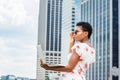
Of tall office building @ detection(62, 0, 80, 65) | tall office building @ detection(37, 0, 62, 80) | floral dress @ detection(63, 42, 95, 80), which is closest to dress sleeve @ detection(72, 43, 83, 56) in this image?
floral dress @ detection(63, 42, 95, 80)

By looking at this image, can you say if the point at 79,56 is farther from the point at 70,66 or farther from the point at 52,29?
the point at 52,29

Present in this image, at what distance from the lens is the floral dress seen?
10.2ft

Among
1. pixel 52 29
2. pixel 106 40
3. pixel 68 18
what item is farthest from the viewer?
pixel 52 29

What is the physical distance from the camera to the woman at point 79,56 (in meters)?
3.07

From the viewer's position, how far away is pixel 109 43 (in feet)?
222

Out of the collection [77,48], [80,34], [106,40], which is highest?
[106,40]

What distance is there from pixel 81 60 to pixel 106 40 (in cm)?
6572

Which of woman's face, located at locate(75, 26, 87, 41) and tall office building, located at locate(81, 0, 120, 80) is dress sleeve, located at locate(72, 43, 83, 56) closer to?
woman's face, located at locate(75, 26, 87, 41)

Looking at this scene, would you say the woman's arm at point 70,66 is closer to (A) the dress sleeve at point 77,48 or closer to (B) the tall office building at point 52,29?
(A) the dress sleeve at point 77,48

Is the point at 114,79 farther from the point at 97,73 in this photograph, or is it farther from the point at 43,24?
the point at 43,24

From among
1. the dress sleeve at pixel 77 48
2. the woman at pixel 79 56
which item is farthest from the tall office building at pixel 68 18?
the dress sleeve at pixel 77 48

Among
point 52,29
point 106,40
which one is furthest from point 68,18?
point 52,29

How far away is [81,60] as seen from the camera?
125 inches

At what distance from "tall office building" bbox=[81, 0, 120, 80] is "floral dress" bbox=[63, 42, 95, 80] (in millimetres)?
63672
